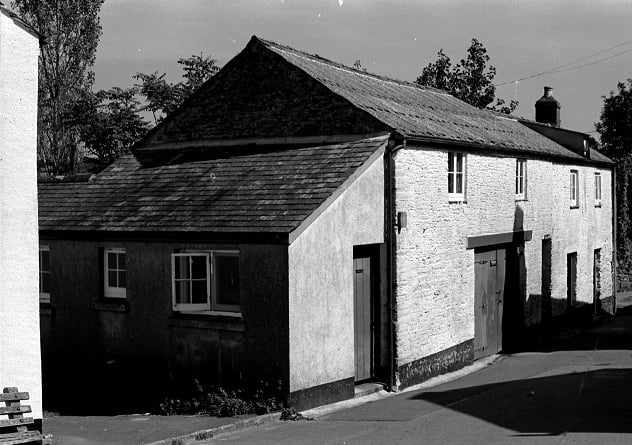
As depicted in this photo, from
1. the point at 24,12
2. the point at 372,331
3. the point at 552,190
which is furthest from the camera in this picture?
the point at 24,12

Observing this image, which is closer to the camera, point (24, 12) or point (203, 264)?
point (203, 264)

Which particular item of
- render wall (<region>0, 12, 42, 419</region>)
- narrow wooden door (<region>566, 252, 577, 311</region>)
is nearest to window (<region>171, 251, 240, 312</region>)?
render wall (<region>0, 12, 42, 419</region>)

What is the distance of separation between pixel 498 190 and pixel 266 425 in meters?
10.1

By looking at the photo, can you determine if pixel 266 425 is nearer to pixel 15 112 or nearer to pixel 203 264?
pixel 203 264

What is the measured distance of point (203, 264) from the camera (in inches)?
581

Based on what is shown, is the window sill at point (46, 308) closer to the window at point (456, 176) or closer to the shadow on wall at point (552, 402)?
the shadow on wall at point (552, 402)

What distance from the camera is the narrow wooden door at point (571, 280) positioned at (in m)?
27.3

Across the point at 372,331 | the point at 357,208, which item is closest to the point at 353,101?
the point at 357,208

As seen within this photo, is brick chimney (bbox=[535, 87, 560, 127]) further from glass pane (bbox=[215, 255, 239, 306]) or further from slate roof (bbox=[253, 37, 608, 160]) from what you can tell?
glass pane (bbox=[215, 255, 239, 306])

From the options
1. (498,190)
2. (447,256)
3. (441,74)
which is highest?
(441,74)

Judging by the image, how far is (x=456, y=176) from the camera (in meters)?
18.5

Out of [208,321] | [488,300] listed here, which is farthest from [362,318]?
[488,300]

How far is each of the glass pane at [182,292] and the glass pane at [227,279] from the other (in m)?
0.65

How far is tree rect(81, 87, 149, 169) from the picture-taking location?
3528 cm
